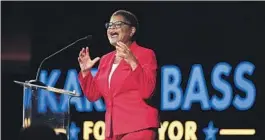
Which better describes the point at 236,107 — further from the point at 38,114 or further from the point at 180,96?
the point at 38,114

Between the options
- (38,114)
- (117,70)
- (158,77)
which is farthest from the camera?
(158,77)

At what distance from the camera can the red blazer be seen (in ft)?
16.6

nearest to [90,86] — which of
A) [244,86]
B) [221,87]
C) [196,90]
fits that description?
[196,90]

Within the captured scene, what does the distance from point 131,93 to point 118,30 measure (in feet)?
1.87

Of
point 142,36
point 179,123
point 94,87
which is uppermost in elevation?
point 142,36

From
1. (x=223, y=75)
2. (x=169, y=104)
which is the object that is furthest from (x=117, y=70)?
(x=223, y=75)

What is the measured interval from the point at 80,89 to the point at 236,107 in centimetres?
144

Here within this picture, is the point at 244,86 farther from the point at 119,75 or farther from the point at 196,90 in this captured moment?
the point at 119,75

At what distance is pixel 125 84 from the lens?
5086 millimetres

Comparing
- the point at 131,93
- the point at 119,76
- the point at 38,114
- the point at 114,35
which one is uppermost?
the point at 114,35

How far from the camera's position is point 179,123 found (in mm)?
5582

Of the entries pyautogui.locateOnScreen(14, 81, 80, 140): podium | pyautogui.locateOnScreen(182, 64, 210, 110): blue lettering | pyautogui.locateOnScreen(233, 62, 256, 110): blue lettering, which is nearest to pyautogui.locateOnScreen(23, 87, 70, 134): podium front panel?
pyautogui.locateOnScreen(14, 81, 80, 140): podium

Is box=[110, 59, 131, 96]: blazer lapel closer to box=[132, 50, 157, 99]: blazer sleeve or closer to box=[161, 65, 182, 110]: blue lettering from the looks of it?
box=[132, 50, 157, 99]: blazer sleeve

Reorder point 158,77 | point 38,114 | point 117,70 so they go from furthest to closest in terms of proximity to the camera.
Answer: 1. point 158,77
2. point 117,70
3. point 38,114
